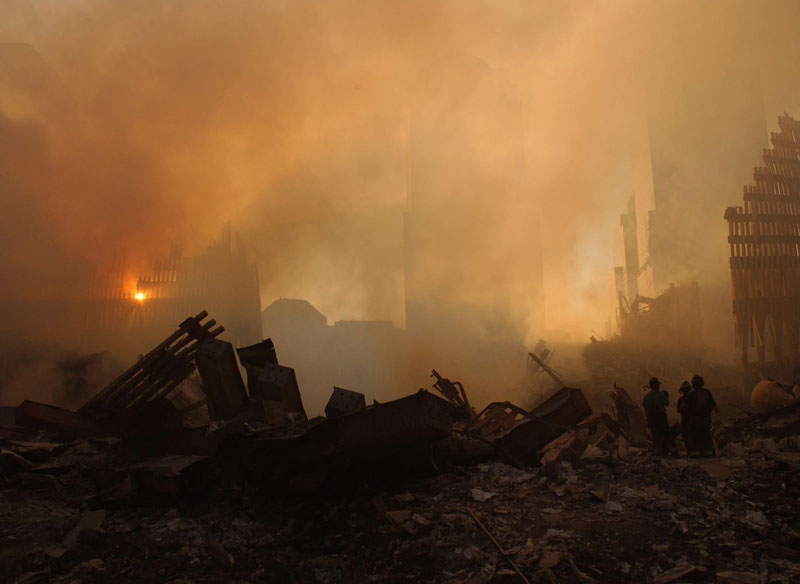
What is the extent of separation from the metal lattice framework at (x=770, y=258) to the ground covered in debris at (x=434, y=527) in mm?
6864

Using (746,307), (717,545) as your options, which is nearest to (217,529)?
(717,545)

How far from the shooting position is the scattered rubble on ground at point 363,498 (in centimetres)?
363

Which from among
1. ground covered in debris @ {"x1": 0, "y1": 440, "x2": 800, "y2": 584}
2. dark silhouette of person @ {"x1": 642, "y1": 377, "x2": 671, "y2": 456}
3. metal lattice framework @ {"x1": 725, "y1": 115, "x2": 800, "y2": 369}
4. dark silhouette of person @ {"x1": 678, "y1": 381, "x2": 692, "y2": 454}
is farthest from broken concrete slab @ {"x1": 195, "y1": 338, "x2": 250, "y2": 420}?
metal lattice framework @ {"x1": 725, "y1": 115, "x2": 800, "y2": 369}

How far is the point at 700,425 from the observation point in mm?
6039

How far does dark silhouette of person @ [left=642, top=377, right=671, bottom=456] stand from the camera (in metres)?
6.31

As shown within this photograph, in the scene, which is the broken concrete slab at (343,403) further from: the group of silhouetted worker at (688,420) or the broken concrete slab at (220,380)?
the group of silhouetted worker at (688,420)

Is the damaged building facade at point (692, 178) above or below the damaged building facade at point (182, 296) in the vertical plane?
above

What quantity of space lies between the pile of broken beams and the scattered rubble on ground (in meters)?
0.02

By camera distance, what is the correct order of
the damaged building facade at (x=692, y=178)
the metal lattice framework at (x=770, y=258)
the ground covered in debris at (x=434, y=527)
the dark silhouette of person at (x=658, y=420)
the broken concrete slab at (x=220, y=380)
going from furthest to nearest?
1. the damaged building facade at (x=692, y=178)
2. the metal lattice framework at (x=770, y=258)
3. the dark silhouette of person at (x=658, y=420)
4. the broken concrete slab at (x=220, y=380)
5. the ground covered in debris at (x=434, y=527)

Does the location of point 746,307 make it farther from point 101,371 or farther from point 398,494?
point 101,371

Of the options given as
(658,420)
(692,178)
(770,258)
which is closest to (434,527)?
(658,420)

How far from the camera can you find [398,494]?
187 inches

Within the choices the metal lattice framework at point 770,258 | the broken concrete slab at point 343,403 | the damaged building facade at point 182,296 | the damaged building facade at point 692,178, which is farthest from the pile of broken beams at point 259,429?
the damaged building facade at point 692,178

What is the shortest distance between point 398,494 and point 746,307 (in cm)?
997
